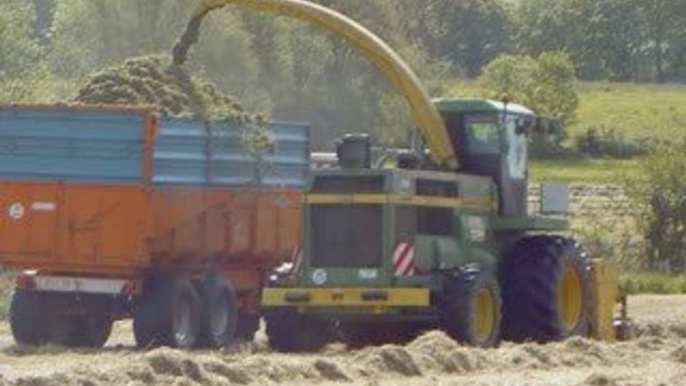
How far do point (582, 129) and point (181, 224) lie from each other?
182 ft

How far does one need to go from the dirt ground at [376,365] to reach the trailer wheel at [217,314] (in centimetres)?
50

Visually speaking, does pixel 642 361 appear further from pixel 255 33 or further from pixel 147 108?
pixel 255 33

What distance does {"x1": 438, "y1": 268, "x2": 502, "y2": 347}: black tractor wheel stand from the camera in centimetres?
2511

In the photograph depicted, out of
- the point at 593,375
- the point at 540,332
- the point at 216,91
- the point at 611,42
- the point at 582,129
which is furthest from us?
the point at 611,42

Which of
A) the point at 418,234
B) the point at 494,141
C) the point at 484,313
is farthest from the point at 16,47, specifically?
the point at 484,313

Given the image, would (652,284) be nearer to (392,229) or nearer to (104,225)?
(392,229)

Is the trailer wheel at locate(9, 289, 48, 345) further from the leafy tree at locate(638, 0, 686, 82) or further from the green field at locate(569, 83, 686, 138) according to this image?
the leafy tree at locate(638, 0, 686, 82)

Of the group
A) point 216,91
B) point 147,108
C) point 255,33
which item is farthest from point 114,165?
point 255,33

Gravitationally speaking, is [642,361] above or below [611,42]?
below

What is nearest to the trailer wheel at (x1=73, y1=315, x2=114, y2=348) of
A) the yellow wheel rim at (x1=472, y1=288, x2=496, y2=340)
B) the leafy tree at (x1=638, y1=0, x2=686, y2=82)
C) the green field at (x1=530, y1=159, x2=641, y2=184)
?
the yellow wheel rim at (x1=472, y1=288, x2=496, y2=340)

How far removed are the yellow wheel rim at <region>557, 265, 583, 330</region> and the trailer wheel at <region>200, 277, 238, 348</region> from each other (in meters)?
4.08

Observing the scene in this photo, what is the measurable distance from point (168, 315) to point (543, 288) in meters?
4.48

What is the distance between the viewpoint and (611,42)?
11425 centimetres

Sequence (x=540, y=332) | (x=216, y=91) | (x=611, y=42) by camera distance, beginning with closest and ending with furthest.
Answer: (x=540, y=332)
(x=216, y=91)
(x=611, y=42)
